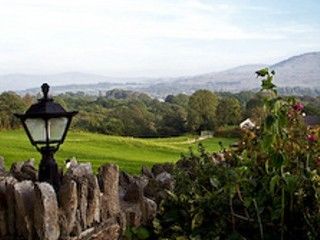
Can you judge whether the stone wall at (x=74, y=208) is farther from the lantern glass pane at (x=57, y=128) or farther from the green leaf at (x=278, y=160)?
the green leaf at (x=278, y=160)

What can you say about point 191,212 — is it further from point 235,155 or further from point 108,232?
point 235,155

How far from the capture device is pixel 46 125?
410cm

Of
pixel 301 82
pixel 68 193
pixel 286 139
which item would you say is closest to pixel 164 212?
pixel 68 193

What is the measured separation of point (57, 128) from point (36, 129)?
133 mm

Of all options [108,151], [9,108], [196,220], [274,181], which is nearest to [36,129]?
[196,220]

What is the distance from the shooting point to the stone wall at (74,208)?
3.21m


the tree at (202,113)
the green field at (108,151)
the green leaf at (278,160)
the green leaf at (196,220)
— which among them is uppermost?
the green leaf at (278,160)

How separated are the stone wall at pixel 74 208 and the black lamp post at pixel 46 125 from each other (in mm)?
344

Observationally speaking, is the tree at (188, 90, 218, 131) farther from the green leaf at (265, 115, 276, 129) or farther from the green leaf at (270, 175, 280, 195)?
the green leaf at (265, 115, 276, 129)

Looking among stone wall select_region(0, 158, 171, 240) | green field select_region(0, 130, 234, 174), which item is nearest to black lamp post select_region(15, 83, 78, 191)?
stone wall select_region(0, 158, 171, 240)

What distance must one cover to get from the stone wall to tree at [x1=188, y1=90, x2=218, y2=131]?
1190 inches

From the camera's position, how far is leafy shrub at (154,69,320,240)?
10.1 ft

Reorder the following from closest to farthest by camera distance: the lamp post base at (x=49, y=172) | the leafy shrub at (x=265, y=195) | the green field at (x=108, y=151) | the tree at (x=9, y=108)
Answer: the leafy shrub at (x=265, y=195) < the lamp post base at (x=49, y=172) < the green field at (x=108, y=151) < the tree at (x=9, y=108)

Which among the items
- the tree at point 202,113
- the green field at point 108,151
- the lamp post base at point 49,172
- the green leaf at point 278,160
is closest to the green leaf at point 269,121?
the green leaf at point 278,160
